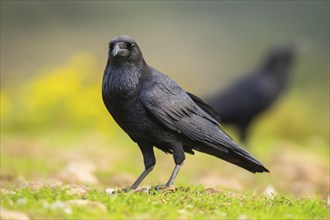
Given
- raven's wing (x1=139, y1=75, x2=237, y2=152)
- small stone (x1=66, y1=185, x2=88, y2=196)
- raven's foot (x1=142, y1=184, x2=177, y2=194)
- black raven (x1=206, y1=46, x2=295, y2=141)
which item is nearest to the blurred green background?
black raven (x1=206, y1=46, x2=295, y2=141)

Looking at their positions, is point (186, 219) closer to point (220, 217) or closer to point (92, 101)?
point (220, 217)

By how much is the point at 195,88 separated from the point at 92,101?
106 inches

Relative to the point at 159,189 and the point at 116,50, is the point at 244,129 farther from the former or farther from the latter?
the point at 116,50

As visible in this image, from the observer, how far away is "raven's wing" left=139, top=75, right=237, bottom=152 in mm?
6137

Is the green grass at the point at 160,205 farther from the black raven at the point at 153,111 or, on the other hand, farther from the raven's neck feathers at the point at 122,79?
the raven's neck feathers at the point at 122,79

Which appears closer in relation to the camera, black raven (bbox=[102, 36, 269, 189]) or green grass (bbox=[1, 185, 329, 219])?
green grass (bbox=[1, 185, 329, 219])

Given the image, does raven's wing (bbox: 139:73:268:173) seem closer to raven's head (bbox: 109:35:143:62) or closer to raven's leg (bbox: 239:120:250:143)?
raven's head (bbox: 109:35:143:62)

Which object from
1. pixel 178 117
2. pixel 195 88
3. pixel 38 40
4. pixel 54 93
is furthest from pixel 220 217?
pixel 38 40

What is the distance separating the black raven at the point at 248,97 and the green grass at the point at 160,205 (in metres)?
6.46

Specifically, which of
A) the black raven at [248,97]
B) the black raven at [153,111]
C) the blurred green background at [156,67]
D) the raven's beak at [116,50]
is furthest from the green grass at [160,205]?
the black raven at [248,97]

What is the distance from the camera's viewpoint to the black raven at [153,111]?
6.05m

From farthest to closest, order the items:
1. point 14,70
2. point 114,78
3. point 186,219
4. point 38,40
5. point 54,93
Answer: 1. point 38,40
2. point 14,70
3. point 54,93
4. point 114,78
5. point 186,219

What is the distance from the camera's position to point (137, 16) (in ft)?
62.5

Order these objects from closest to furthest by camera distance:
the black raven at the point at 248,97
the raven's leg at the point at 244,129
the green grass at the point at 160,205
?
the green grass at the point at 160,205
the black raven at the point at 248,97
the raven's leg at the point at 244,129
